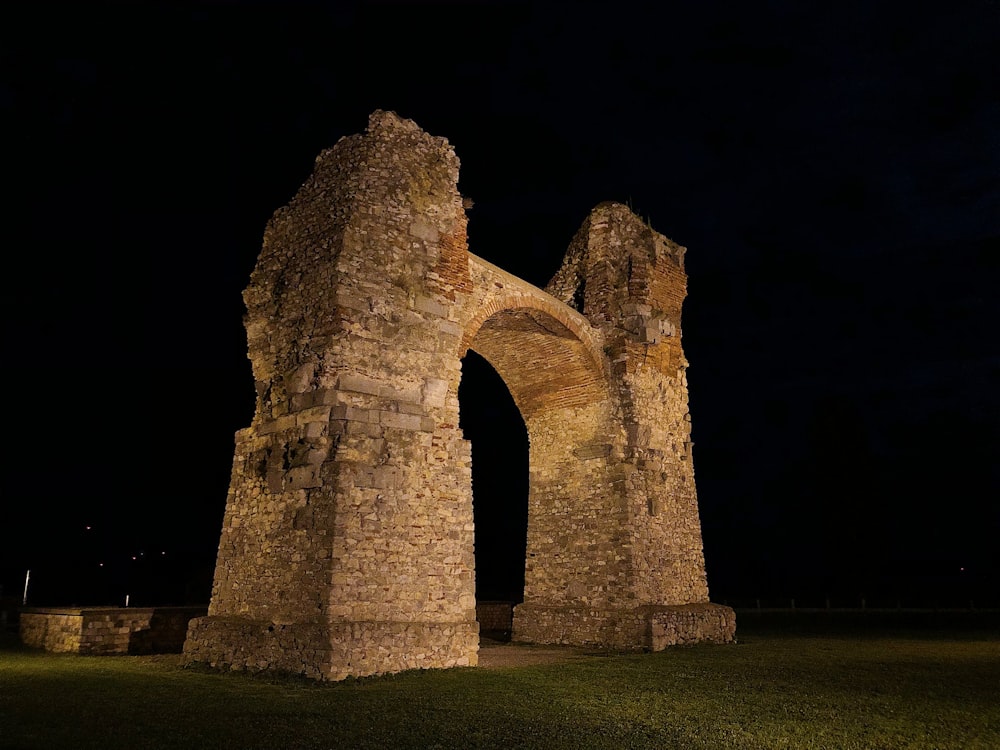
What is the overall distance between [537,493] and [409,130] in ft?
24.0

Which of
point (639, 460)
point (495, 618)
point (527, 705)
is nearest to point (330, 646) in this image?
point (527, 705)

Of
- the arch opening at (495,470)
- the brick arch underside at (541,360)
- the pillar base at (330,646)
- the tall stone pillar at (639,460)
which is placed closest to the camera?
the pillar base at (330,646)

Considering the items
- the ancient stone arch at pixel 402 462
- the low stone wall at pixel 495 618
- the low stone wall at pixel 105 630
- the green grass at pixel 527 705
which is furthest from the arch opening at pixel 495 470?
the green grass at pixel 527 705

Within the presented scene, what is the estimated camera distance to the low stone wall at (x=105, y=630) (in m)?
11.0

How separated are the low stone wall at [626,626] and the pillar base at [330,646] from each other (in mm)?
3549

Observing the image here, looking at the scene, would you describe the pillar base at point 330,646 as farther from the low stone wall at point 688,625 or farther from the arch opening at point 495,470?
the arch opening at point 495,470

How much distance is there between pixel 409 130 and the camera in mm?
11484

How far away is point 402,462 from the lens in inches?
398

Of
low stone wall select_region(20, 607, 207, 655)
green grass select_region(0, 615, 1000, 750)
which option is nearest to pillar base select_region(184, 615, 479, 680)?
green grass select_region(0, 615, 1000, 750)

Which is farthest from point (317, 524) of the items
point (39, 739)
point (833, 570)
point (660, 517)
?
point (833, 570)

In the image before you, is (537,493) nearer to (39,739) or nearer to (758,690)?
(758,690)

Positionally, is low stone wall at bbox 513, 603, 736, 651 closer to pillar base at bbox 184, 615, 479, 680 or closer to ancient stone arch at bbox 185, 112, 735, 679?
ancient stone arch at bbox 185, 112, 735, 679

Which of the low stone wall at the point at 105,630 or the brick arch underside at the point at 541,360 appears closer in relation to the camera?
the low stone wall at the point at 105,630

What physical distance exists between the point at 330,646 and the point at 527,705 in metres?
2.56
